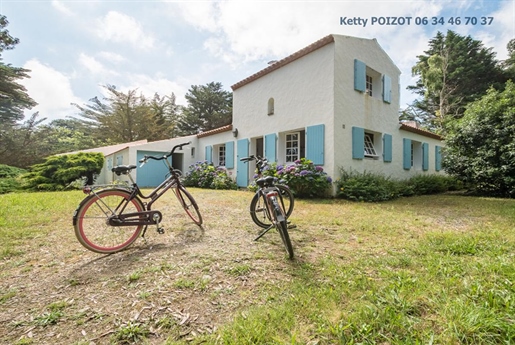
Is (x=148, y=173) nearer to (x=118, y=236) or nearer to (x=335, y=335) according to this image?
(x=118, y=236)

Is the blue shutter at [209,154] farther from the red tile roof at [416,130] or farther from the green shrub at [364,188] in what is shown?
the red tile roof at [416,130]

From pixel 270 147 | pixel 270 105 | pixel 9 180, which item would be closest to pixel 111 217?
pixel 270 147

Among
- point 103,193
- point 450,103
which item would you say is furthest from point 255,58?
point 450,103

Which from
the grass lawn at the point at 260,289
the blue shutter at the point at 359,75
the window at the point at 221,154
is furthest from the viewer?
the window at the point at 221,154

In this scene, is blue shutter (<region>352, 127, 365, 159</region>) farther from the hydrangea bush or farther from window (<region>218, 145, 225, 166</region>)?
window (<region>218, 145, 225, 166</region>)

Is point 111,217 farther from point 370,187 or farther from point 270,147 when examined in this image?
point 270,147

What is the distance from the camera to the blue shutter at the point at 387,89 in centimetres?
826

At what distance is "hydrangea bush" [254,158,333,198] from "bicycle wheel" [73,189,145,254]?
4353 mm

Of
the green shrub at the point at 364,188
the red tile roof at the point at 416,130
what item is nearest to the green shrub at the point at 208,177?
the green shrub at the point at 364,188

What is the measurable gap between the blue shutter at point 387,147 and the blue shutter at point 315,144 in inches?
113

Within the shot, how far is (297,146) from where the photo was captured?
816cm

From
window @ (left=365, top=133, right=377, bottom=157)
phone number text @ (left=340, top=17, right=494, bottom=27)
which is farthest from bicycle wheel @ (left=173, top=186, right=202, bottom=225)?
phone number text @ (left=340, top=17, right=494, bottom=27)

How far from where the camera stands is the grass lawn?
116 cm

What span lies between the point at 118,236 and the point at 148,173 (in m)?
9.64
